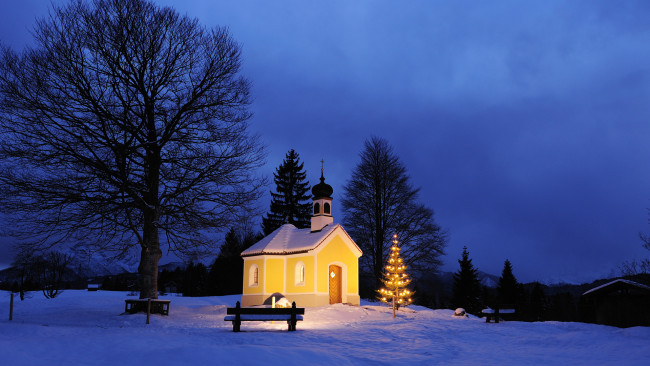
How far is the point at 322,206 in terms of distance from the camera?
31.0 meters

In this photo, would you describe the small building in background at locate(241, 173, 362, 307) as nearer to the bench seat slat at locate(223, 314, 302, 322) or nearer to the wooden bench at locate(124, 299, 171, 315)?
the wooden bench at locate(124, 299, 171, 315)

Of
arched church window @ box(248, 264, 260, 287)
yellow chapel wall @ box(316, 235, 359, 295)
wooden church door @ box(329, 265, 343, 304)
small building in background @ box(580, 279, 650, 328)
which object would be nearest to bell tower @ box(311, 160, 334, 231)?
yellow chapel wall @ box(316, 235, 359, 295)

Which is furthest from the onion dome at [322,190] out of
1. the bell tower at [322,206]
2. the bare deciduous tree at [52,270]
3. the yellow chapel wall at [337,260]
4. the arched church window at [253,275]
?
the bare deciduous tree at [52,270]

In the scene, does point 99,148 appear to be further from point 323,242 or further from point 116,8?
point 323,242

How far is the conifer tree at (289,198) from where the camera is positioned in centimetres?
5147

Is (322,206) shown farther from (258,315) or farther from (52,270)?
(52,270)

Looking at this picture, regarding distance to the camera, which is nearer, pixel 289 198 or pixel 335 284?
pixel 335 284

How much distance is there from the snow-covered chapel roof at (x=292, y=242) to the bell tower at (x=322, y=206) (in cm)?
64

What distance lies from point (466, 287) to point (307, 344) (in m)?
37.6

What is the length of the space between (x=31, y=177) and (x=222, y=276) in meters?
32.9

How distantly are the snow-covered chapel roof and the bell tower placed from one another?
638 millimetres

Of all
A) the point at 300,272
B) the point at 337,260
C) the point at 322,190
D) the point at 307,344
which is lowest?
the point at 307,344

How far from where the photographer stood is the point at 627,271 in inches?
1361

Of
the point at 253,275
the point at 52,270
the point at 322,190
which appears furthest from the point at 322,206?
the point at 52,270
